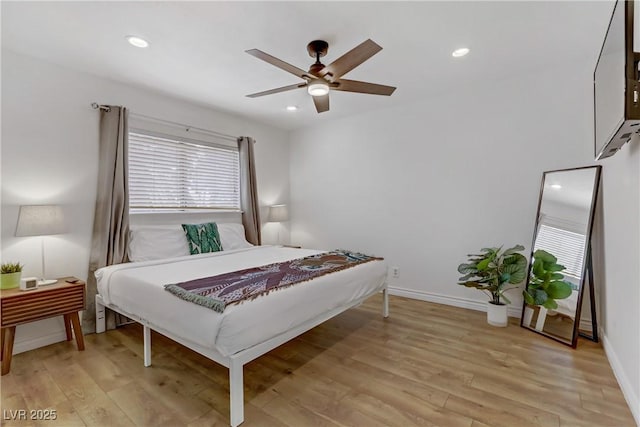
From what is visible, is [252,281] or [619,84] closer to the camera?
[619,84]

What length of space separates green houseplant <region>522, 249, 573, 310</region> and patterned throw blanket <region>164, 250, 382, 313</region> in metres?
1.59

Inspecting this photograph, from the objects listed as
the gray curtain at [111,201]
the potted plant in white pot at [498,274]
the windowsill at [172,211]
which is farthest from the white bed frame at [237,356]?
the potted plant in white pot at [498,274]

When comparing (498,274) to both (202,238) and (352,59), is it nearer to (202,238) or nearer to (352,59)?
(352,59)

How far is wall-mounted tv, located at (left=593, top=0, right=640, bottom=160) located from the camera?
1405 millimetres

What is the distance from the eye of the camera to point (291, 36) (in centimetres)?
240

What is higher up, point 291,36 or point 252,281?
point 291,36

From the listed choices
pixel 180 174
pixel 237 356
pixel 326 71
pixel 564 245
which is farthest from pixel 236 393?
pixel 564 245

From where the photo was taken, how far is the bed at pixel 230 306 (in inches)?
66.4

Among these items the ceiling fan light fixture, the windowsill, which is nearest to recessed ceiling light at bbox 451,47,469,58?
the ceiling fan light fixture

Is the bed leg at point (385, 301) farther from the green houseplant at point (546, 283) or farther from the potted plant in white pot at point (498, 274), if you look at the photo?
the green houseplant at point (546, 283)

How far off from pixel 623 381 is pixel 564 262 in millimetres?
1117

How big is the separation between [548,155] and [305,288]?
9.29 ft

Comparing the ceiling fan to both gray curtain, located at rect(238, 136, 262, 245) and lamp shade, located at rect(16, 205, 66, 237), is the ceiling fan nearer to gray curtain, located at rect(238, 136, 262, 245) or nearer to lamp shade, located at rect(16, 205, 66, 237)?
gray curtain, located at rect(238, 136, 262, 245)

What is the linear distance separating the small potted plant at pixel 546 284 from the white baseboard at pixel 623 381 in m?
0.42
